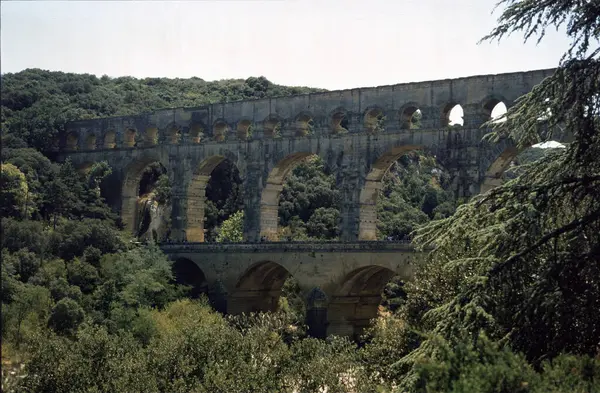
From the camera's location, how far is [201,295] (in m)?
49.3

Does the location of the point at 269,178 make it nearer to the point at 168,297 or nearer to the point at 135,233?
the point at 168,297

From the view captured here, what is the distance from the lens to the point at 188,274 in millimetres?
52406

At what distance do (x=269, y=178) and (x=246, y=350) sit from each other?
60.6 ft

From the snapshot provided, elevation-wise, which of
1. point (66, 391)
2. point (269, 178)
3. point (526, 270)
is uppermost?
point (269, 178)

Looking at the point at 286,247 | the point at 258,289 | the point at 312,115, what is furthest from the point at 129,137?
the point at 286,247

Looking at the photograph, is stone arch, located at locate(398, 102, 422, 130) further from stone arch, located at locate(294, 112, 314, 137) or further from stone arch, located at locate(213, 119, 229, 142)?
stone arch, located at locate(213, 119, 229, 142)

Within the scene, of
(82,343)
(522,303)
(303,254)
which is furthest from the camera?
(303,254)

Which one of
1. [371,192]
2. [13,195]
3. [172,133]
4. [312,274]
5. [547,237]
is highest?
[172,133]

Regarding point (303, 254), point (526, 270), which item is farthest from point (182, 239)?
point (526, 270)

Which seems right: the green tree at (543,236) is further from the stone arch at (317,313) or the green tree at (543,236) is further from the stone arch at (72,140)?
the stone arch at (72,140)

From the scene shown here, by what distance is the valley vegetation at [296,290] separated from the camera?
17.5 metres

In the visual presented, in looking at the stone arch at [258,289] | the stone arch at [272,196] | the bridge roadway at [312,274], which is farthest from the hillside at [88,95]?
the stone arch at [258,289]

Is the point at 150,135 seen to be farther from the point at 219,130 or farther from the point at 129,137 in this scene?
the point at 219,130

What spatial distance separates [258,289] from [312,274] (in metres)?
5.32
